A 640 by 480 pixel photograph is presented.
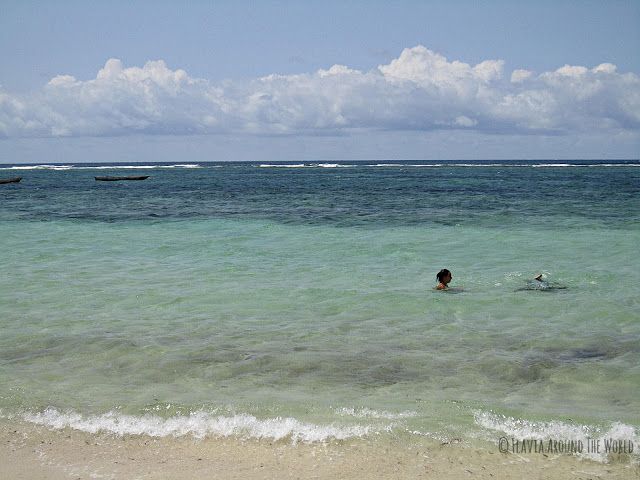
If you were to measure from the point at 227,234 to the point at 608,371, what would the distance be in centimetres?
1563

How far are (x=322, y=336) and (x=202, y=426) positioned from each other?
3217mm

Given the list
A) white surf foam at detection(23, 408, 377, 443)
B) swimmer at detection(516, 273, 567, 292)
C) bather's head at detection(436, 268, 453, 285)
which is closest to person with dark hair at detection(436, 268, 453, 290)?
bather's head at detection(436, 268, 453, 285)

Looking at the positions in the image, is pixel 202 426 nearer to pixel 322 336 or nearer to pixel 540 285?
pixel 322 336

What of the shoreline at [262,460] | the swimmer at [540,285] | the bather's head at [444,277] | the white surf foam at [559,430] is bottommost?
the shoreline at [262,460]

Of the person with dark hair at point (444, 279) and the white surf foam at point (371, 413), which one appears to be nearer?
the white surf foam at point (371, 413)

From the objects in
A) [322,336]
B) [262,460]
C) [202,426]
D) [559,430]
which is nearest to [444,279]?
[322,336]

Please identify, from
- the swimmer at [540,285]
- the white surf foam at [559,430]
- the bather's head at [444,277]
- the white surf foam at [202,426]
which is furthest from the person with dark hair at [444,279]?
the white surf foam at [202,426]

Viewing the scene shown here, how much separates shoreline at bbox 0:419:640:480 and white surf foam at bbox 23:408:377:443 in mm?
95

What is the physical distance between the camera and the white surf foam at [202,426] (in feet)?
19.5

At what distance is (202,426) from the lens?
616 cm

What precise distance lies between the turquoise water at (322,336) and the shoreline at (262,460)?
0.84ft

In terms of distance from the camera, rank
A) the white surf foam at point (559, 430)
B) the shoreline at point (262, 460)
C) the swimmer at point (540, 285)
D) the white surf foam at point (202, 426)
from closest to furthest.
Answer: the shoreline at point (262, 460) → the white surf foam at point (559, 430) → the white surf foam at point (202, 426) → the swimmer at point (540, 285)

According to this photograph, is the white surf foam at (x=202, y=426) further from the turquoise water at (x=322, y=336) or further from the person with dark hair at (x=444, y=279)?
the person with dark hair at (x=444, y=279)

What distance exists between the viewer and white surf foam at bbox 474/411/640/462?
5.74 metres
